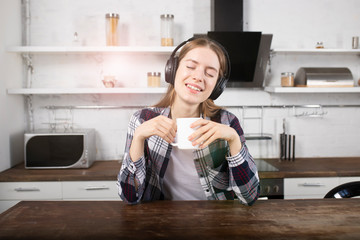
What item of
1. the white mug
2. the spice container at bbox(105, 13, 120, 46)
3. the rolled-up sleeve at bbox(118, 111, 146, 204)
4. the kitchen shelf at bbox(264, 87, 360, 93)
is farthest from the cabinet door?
the spice container at bbox(105, 13, 120, 46)

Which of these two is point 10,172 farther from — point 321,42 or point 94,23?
point 321,42

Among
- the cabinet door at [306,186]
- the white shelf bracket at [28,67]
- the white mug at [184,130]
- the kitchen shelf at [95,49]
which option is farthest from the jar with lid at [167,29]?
the white mug at [184,130]

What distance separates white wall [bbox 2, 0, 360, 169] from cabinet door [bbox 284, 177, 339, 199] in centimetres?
67

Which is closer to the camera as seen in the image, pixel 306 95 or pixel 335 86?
pixel 335 86

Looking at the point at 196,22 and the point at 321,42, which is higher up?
the point at 196,22

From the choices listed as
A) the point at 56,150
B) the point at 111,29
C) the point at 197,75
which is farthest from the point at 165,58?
the point at 197,75

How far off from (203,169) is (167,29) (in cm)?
177

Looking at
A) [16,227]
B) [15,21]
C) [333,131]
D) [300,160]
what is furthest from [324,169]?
[15,21]

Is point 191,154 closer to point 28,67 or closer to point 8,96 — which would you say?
point 8,96

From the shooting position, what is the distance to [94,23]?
3084mm

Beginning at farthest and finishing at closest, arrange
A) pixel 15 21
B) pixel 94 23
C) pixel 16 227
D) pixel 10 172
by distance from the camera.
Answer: pixel 94 23 < pixel 15 21 < pixel 10 172 < pixel 16 227

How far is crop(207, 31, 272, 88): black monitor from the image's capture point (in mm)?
2777

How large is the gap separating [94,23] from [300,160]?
2405mm

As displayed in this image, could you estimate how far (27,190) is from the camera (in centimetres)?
247
